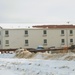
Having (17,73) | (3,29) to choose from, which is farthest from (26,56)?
(3,29)

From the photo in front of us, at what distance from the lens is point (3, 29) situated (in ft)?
221

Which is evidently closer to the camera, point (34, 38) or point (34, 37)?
point (34, 37)

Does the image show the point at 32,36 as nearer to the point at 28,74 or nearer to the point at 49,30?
the point at 49,30

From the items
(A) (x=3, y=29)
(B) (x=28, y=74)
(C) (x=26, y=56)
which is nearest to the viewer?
(B) (x=28, y=74)

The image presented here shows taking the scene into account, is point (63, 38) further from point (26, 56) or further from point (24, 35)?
point (26, 56)

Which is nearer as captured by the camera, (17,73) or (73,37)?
(17,73)

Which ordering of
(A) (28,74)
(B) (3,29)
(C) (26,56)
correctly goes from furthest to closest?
(B) (3,29)
(C) (26,56)
(A) (28,74)

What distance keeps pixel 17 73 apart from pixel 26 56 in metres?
13.4

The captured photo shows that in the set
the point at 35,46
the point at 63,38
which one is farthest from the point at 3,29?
the point at 63,38

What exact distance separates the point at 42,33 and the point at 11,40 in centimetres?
701

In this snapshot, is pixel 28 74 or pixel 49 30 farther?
pixel 49 30

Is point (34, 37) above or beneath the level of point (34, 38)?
above

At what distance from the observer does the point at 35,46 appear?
226 ft

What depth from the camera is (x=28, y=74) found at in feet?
48.5
